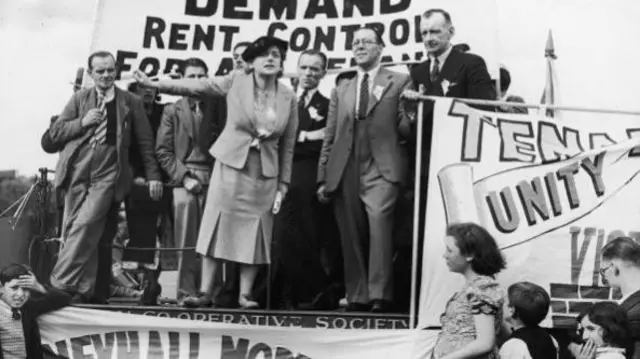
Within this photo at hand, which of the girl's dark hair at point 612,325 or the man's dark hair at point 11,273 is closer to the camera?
the girl's dark hair at point 612,325

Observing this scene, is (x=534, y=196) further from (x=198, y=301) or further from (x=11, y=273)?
(x=11, y=273)

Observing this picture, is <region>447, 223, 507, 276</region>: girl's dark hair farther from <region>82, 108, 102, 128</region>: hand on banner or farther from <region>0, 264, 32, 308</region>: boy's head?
<region>82, 108, 102, 128</region>: hand on banner

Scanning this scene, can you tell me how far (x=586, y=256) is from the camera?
859 cm

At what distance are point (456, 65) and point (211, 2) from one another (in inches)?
125

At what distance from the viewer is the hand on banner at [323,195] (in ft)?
31.1

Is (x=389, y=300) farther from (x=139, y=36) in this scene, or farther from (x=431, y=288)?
(x=139, y=36)

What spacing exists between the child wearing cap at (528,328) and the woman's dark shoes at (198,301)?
9.06 ft

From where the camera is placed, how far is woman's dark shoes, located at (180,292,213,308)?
9.09m

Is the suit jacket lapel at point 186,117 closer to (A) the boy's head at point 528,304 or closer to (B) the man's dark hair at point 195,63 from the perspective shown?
(B) the man's dark hair at point 195,63

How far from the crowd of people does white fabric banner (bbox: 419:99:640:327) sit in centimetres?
60

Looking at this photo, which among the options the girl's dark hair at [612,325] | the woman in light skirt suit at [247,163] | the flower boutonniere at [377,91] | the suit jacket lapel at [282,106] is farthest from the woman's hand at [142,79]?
the girl's dark hair at [612,325]

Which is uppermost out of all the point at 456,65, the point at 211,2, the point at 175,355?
the point at 211,2

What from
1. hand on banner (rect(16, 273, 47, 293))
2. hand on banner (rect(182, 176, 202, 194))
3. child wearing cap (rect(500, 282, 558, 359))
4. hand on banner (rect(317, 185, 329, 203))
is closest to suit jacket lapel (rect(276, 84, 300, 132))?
hand on banner (rect(317, 185, 329, 203))

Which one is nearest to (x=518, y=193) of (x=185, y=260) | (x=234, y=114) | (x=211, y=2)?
(x=234, y=114)
